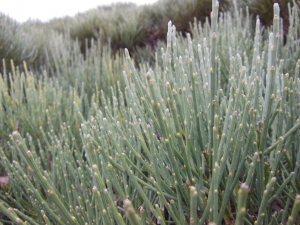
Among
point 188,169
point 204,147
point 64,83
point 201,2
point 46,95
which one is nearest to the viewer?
point 188,169

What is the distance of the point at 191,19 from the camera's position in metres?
3.01

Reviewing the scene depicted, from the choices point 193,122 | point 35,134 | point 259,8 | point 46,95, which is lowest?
point 35,134

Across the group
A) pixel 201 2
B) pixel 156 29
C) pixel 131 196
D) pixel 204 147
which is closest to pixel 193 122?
pixel 204 147

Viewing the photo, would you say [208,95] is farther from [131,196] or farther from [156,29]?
[156,29]

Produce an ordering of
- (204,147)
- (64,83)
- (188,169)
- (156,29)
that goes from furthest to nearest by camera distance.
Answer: (156,29) → (64,83) → (204,147) → (188,169)

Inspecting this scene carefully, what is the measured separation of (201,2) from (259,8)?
73 centimetres

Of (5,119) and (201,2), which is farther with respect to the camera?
(201,2)

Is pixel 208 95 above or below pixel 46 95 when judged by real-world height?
above

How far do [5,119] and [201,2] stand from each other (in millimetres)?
2065

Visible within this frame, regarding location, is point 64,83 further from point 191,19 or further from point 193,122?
point 193,122

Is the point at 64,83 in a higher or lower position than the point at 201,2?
lower

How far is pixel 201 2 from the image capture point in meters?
2.81

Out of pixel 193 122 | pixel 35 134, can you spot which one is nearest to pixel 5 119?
pixel 35 134

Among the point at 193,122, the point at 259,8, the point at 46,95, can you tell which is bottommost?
the point at 46,95
